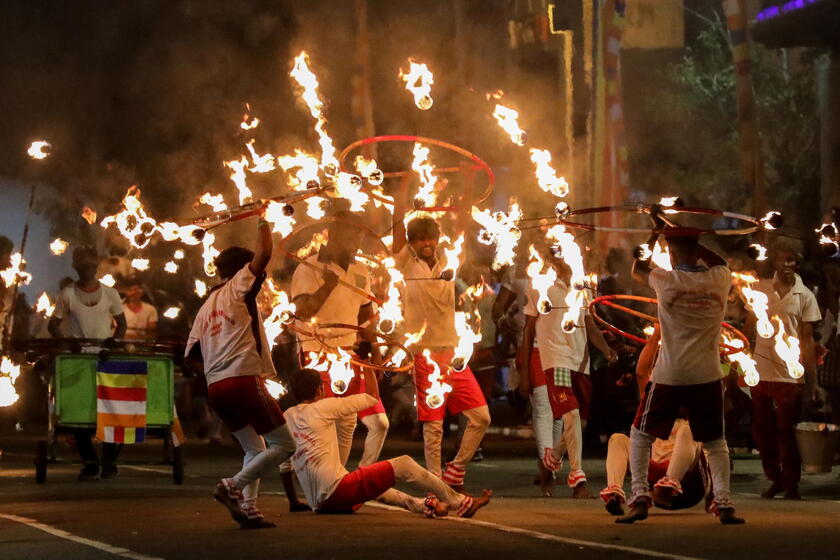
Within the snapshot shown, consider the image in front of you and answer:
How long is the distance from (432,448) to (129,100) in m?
15.8

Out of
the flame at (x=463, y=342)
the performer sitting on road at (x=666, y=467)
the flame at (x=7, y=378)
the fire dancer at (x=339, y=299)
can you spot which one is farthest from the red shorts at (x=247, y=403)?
the flame at (x=7, y=378)

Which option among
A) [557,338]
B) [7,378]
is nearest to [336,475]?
[557,338]

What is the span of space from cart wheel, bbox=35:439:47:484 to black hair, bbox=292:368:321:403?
3835mm

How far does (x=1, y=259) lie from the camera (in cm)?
1742

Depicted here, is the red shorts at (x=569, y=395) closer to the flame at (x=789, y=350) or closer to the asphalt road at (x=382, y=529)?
the asphalt road at (x=382, y=529)

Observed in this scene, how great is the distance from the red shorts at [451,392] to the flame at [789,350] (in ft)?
8.61

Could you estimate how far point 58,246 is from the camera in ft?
91.4

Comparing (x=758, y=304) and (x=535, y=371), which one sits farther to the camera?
(x=535, y=371)

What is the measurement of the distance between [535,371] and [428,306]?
1823mm

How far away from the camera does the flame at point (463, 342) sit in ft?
40.8

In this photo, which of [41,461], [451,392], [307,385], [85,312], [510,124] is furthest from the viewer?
[85,312]

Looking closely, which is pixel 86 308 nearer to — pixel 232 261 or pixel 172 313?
pixel 232 261

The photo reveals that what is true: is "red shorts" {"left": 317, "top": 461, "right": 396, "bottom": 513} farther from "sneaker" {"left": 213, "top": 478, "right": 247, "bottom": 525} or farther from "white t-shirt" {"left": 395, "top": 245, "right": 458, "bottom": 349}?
"white t-shirt" {"left": 395, "top": 245, "right": 458, "bottom": 349}

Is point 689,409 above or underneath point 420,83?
underneath
